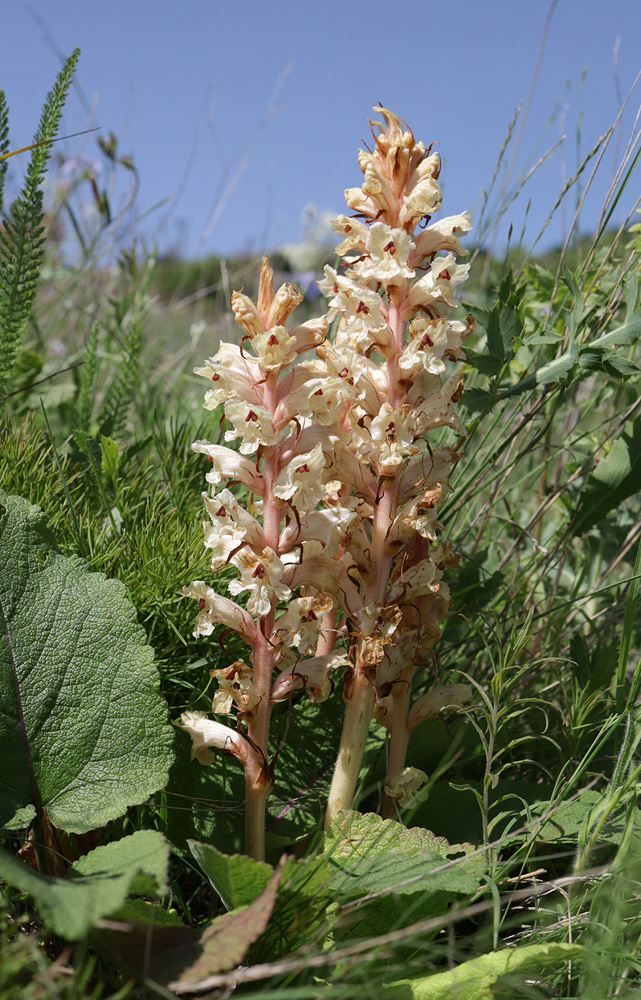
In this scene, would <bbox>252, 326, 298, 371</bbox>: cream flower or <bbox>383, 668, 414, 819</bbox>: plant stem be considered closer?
<bbox>252, 326, 298, 371</bbox>: cream flower

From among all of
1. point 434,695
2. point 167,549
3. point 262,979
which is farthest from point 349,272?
point 262,979

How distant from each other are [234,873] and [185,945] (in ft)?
0.35

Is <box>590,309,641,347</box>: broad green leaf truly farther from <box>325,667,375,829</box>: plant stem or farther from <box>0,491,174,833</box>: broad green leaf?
<box>0,491,174,833</box>: broad green leaf

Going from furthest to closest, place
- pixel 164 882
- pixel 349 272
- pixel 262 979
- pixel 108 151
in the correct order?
pixel 108 151 → pixel 349 272 → pixel 262 979 → pixel 164 882

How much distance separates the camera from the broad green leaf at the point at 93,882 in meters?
0.80

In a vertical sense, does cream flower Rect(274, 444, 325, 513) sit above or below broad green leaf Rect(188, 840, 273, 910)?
above

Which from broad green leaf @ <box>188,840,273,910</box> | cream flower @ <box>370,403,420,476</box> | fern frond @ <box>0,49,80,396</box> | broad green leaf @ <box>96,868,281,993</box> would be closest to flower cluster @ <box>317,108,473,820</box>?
cream flower @ <box>370,403,420,476</box>

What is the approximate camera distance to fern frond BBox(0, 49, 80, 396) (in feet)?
5.74

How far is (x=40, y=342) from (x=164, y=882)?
254cm

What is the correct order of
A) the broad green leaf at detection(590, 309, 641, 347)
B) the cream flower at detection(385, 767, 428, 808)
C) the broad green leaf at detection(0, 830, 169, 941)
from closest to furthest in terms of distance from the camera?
the broad green leaf at detection(0, 830, 169, 941) < the cream flower at detection(385, 767, 428, 808) < the broad green leaf at detection(590, 309, 641, 347)

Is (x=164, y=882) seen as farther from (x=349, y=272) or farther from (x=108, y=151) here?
(x=108, y=151)

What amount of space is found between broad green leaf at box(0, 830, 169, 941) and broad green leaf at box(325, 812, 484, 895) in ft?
0.84

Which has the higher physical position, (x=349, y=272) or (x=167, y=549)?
(x=349, y=272)

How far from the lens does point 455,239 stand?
123 centimetres
